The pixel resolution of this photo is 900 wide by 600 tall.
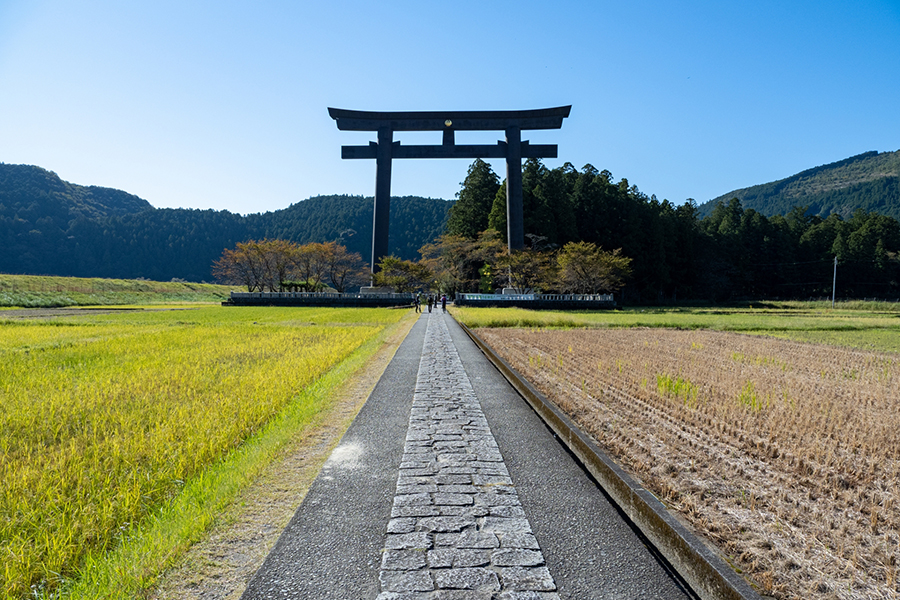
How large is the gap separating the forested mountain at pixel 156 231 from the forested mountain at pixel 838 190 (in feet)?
271

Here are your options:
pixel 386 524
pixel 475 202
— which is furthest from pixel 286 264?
pixel 386 524

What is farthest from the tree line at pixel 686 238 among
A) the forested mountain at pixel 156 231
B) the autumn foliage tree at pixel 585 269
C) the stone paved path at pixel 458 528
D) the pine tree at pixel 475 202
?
the forested mountain at pixel 156 231

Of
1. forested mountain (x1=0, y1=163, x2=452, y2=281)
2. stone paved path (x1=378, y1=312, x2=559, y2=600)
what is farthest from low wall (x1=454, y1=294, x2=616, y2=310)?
forested mountain (x1=0, y1=163, x2=452, y2=281)

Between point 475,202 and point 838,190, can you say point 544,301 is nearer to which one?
point 475,202

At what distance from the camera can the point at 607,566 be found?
2277 mm

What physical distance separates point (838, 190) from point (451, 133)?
511ft

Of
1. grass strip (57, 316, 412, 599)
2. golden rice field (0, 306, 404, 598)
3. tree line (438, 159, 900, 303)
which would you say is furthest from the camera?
tree line (438, 159, 900, 303)

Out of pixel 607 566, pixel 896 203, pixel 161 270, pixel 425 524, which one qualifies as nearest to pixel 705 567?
pixel 607 566

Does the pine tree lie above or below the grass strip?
above

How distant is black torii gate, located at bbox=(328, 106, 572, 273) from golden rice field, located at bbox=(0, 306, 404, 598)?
27422mm

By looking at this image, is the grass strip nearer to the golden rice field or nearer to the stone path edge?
the golden rice field

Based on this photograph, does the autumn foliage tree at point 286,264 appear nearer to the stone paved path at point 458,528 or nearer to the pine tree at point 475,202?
the pine tree at point 475,202

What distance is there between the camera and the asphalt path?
2.11 m

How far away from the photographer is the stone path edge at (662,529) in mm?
1974
